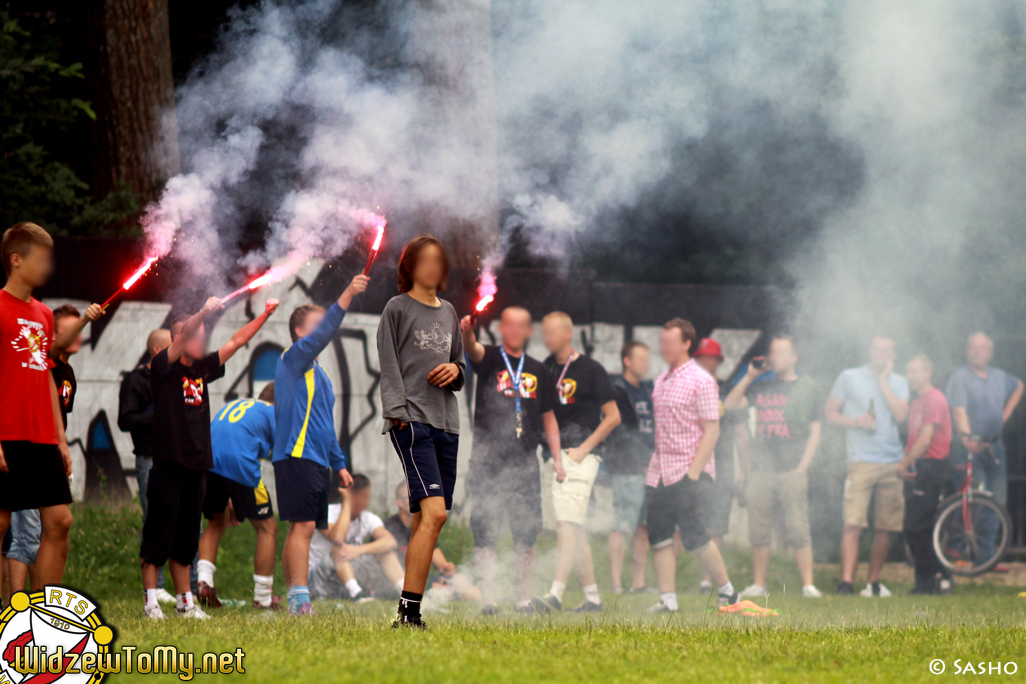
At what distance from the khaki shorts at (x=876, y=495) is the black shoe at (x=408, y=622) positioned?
220 inches

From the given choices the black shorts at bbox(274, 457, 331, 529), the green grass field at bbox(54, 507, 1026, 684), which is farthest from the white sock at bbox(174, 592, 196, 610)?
the black shorts at bbox(274, 457, 331, 529)

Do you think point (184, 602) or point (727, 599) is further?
point (727, 599)

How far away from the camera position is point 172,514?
613 centimetres

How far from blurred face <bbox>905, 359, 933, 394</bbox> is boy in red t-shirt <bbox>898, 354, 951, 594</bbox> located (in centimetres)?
8

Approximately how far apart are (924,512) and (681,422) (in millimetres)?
3228

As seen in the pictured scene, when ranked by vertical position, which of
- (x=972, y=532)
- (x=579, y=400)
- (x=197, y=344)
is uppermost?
(x=197, y=344)

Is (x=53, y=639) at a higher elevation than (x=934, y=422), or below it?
below

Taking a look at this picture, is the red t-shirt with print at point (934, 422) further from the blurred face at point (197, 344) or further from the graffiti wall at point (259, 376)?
the blurred face at point (197, 344)

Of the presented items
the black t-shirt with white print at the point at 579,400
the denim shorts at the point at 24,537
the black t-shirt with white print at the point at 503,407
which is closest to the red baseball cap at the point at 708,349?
Answer: the black t-shirt with white print at the point at 579,400

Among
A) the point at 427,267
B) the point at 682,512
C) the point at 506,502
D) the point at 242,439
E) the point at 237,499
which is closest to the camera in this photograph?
the point at 427,267

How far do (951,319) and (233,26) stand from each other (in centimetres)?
833

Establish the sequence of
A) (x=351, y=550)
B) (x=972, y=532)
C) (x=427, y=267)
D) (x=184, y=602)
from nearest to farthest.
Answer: (x=427, y=267) < (x=184, y=602) < (x=351, y=550) < (x=972, y=532)

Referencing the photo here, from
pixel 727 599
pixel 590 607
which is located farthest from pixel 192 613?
pixel 727 599

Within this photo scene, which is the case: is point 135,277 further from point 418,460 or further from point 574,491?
point 574,491
